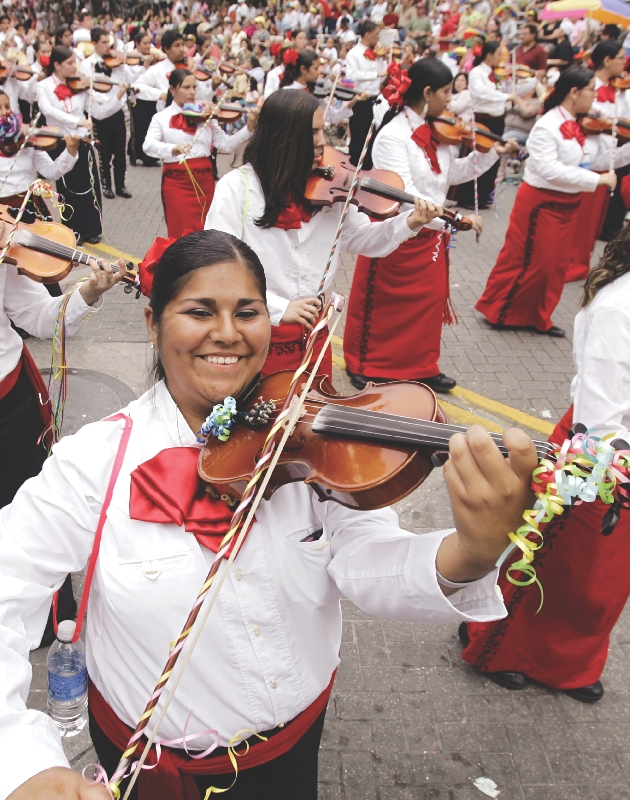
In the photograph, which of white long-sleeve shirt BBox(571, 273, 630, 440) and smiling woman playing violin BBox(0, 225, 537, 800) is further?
white long-sleeve shirt BBox(571, 273, 630, 440)

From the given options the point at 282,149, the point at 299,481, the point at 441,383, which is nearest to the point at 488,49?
the point at 441,383

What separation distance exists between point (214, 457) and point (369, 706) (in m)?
1.69

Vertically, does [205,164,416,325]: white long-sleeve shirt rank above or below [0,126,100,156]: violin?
above

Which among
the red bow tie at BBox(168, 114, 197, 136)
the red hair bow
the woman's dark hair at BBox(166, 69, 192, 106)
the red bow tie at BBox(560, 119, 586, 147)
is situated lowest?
the red bow tie at BBox(168, 114, 197, 136)

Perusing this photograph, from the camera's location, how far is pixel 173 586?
4.28 ft

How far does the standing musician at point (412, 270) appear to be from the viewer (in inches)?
167

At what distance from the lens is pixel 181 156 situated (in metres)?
5.83

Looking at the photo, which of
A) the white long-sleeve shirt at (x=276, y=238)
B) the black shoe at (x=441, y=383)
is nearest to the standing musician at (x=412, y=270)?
the black shoe at (x=441, y=383)

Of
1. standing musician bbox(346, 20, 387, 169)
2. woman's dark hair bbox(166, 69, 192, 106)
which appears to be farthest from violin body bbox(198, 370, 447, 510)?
standing musician bbox(346, 20, 387, 169)

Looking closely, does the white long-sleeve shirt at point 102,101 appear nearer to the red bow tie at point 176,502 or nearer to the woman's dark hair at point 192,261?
the woman's dark hair at point 192,261

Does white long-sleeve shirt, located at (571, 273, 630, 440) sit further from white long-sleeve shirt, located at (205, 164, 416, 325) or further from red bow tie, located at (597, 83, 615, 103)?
red bow tie, located at (597, 83, 615, 103)

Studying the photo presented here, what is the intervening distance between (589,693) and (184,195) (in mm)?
5010

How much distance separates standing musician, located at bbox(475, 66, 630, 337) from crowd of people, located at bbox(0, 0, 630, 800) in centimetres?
2

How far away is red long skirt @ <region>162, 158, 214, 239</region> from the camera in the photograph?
598 centimetres
